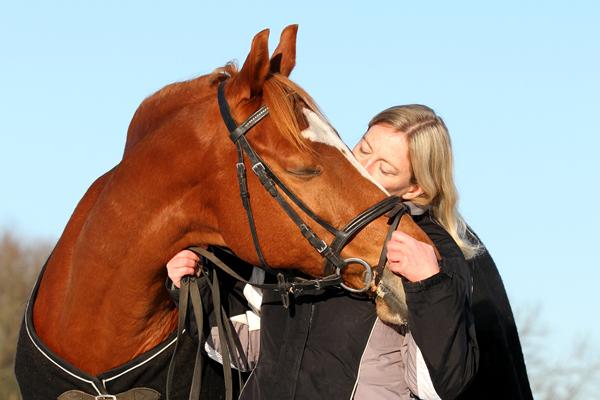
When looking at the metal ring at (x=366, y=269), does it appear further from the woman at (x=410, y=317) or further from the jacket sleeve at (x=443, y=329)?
the jacket sleeve at (x=443, y=329)

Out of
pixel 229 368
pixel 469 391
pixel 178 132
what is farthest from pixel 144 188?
pixel 469 391

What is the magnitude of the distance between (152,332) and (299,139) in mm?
1100

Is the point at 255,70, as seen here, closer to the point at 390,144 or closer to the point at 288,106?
the point at 288,106

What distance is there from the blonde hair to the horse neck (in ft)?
2.73

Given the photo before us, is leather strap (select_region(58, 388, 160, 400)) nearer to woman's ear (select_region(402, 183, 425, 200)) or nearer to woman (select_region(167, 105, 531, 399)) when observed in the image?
woman (select_region(167, 105, 531, 399))

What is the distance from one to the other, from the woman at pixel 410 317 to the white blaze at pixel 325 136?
32 centimetres

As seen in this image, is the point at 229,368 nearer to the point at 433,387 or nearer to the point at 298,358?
the point at 298,358

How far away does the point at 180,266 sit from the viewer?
3.74 meters

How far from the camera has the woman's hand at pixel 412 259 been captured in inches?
123

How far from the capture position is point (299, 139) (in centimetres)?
341

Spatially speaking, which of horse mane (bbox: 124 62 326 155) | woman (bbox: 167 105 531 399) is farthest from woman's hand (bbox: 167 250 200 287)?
horse mane (bbox: 124 62 326 155)

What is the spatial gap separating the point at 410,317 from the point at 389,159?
0.81 metres

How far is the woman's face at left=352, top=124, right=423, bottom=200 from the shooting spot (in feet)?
12.4

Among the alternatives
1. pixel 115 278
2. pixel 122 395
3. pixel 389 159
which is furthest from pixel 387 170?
pixel 122 395
